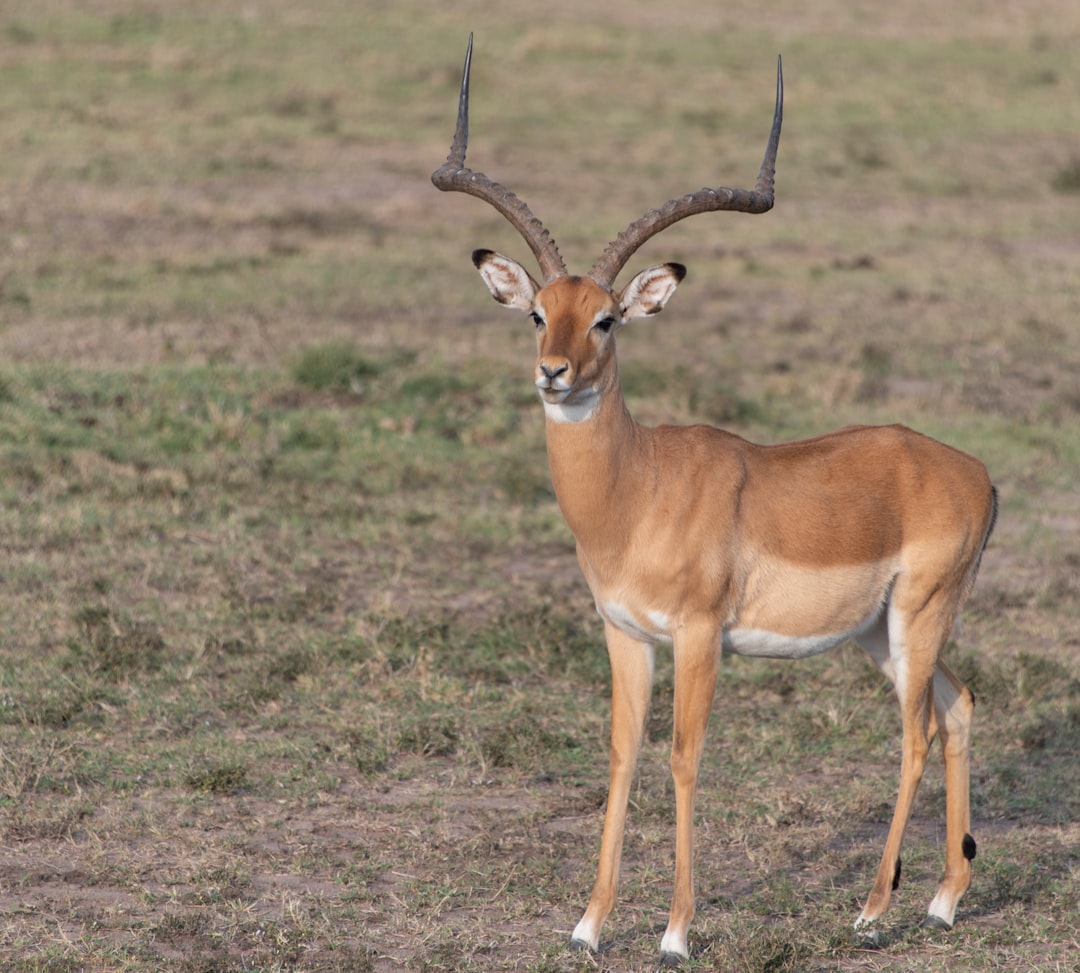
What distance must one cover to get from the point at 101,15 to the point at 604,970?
75.9ft

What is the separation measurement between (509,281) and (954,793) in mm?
2351

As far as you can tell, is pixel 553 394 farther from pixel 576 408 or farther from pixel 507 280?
pixel 507 280

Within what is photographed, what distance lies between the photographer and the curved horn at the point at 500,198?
5.54 meters

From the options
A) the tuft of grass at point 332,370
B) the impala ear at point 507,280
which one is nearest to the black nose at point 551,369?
the impala ear at point 507,280

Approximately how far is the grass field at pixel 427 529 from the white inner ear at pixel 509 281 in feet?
6.59

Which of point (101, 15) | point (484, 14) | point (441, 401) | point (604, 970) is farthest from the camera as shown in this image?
point (484, 14)

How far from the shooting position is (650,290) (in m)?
5.68

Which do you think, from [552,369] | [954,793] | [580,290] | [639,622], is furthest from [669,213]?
[954,793]

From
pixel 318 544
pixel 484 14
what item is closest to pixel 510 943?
pixel 318 544

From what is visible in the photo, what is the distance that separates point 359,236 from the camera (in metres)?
16.6

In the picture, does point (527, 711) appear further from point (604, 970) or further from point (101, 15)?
point (101, 15)

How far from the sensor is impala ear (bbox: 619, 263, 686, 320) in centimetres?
560

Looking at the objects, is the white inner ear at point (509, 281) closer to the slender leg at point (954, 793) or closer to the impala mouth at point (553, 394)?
the impala mouth at point (553, 394)

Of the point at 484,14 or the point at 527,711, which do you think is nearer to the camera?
the point at 527,711
